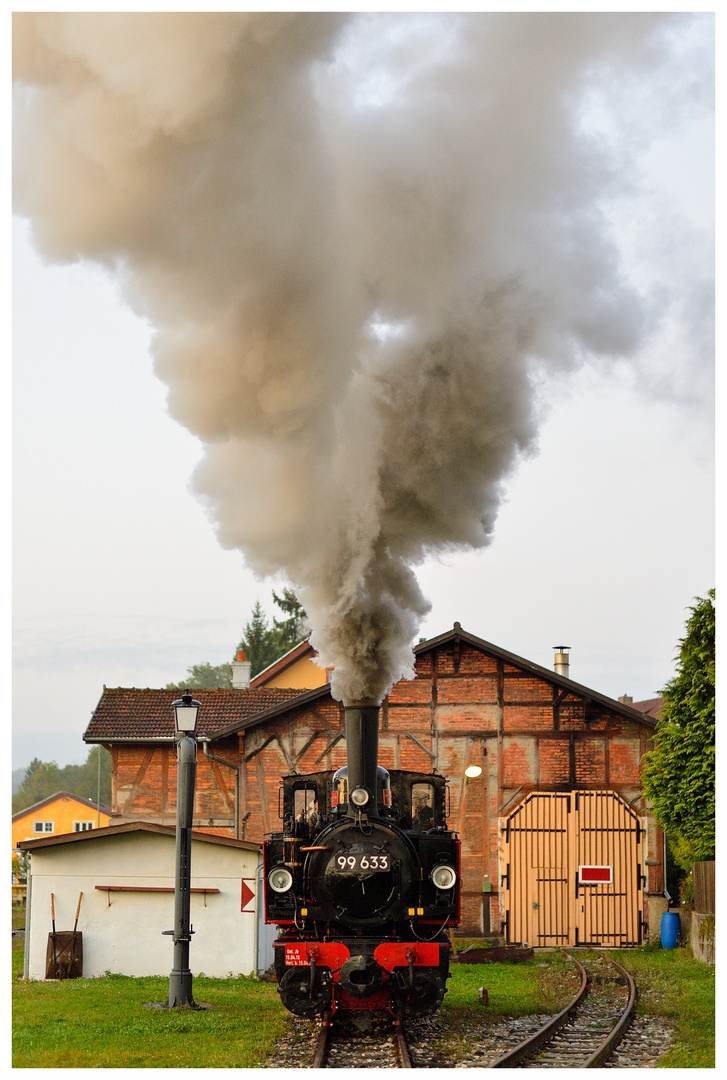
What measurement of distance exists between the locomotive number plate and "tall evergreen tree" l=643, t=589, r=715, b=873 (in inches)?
339

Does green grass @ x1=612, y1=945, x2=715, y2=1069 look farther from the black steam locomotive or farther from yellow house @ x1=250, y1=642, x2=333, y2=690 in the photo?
yellow house @ x1=250, y1=642, x2=333, y2=690

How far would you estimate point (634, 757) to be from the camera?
765 inches

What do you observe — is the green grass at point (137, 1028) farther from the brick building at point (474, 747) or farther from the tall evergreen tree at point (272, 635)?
the tall evergreen tree at point (272, 635)

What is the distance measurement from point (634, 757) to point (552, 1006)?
27.7ft

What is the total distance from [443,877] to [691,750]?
332 inches

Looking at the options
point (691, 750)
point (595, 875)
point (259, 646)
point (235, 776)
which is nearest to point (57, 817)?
point (259, 646)

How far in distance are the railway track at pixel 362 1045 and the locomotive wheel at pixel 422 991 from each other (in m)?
0.19

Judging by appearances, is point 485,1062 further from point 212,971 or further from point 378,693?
point 212,971

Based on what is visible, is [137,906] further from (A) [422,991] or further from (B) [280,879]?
(A) [422,991]

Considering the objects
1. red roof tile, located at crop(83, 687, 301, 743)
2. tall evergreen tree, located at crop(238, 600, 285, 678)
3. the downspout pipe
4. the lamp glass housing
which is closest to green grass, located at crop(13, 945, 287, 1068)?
the lamp glass housing

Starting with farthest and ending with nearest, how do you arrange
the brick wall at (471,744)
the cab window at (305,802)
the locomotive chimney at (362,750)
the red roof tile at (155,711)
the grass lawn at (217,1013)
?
1. the red roof tile at (155,711)
2. the brick wall at (471,744)
3. the cab window at (305,802)
4. the locomotive chimney at (362,750)
5. the grass lawn at (217,1013)

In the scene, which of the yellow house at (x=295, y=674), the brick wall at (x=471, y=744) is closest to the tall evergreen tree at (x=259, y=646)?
the yellow house at (x=295, y=674)

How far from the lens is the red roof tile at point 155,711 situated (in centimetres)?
2066

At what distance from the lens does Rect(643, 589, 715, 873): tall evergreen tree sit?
54.1 feet
